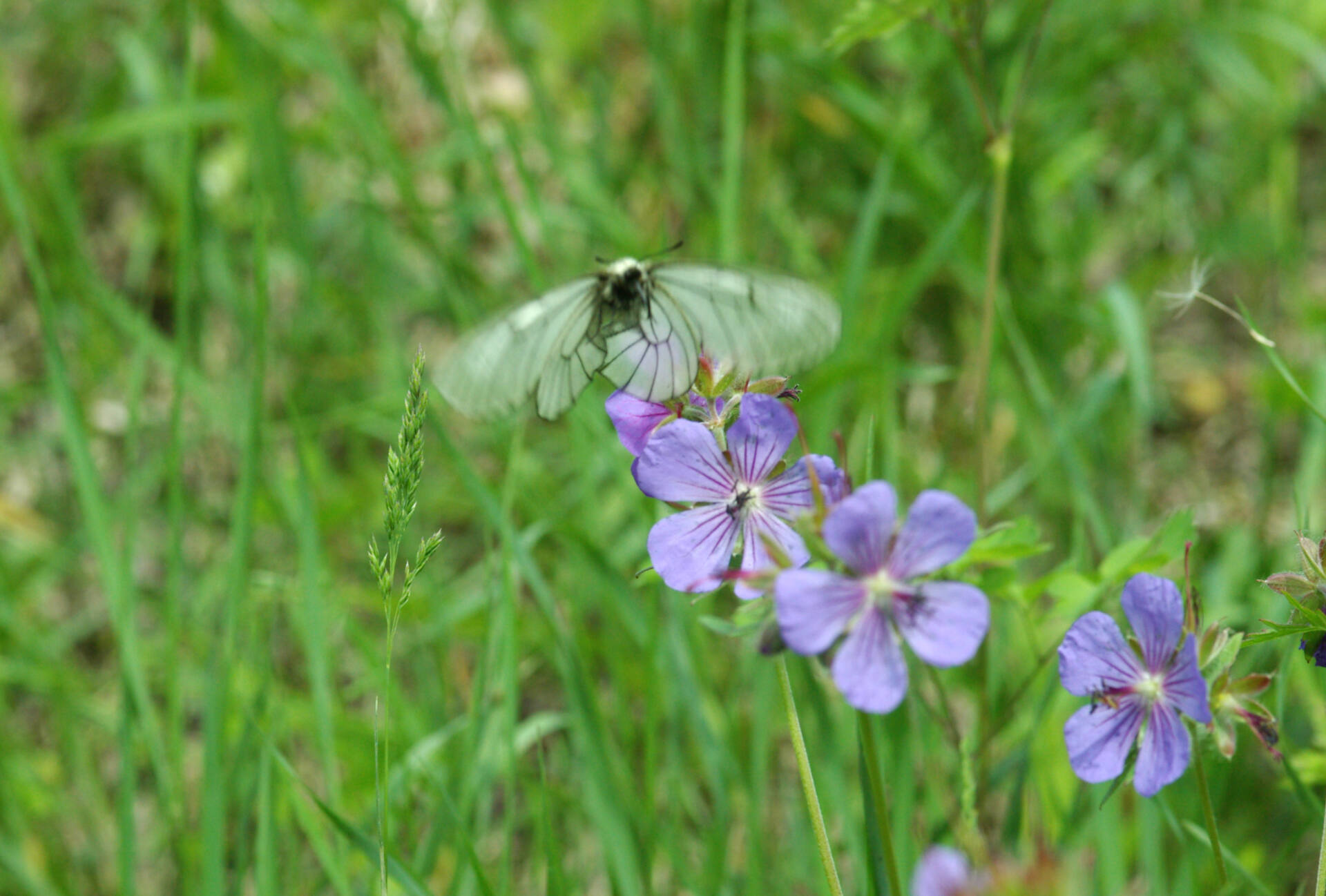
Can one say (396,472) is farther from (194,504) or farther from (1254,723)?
(194,504)

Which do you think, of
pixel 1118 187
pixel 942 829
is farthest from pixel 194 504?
pixel 1118 187

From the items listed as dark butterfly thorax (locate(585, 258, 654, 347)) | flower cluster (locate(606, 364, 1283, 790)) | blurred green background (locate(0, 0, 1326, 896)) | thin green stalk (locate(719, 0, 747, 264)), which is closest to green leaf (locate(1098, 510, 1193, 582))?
blurred green background (locate(0, 0, 1326, 896))

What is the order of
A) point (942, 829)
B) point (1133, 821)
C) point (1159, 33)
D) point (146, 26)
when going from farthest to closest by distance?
1. point (146, 26)
2. point (1159, 33)
3. point (1133, 821)
4. point (942, 829)

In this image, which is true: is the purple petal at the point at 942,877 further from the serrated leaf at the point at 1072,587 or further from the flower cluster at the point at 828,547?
the serrated leaf at the point at 1072,587

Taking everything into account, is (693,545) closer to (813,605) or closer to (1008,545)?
(813,605)

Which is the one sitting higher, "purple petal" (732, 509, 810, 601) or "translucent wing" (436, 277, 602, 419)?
"translucent wing" (436, 277, 602, 419)

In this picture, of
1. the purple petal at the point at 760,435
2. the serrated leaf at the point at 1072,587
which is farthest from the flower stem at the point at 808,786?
the serrated leaf at the point at 1072,587

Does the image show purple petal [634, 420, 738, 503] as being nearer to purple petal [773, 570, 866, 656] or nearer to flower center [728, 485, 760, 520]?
flower center [728, 485, 760, 520]
